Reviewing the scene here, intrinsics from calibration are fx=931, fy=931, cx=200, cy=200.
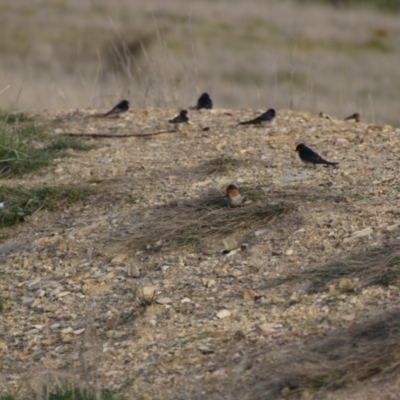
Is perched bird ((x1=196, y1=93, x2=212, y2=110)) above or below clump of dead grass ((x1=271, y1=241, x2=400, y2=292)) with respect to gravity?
below

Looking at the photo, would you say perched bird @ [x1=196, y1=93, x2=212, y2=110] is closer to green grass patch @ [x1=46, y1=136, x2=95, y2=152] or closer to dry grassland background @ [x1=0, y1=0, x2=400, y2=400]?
dry grassland background @ [x1=0, y1=0, x2=400, y2=400]

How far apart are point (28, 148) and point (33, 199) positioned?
129cm

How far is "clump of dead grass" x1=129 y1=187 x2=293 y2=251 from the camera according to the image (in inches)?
237

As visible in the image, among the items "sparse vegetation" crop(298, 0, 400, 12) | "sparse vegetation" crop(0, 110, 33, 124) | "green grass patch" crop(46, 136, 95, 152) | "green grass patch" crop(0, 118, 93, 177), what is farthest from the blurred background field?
"green grass patch" crop(46, 136, 95, 152)

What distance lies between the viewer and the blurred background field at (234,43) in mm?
18766

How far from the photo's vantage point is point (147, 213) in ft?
21.6

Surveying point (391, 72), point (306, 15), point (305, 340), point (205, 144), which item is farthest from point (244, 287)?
point (306, 15)

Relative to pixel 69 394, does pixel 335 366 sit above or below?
above

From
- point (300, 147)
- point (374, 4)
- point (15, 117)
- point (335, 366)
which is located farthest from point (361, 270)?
point (374, 4)

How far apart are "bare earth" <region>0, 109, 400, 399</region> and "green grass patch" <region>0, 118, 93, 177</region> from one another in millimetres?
151

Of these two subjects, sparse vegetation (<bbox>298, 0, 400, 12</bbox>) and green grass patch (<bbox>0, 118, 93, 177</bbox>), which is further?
sparse vegetation (<bbox>298, 0, 400, 12</bbox>)

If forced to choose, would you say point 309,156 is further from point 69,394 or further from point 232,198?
point 69,394

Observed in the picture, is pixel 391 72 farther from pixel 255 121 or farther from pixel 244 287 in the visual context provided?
pixel 244 287

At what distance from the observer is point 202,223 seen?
6.11 m
